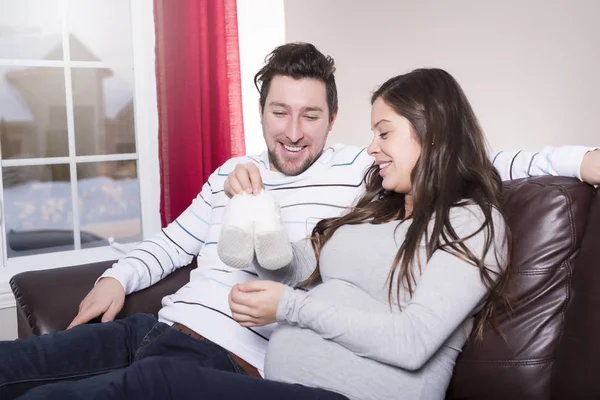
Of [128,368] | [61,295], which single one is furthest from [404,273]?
[61,295]

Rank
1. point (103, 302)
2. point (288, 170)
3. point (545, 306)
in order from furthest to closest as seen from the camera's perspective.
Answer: point (288, 170), point (103, 302), point (545, 306)

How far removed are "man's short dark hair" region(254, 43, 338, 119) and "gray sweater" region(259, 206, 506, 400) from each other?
0.64 m

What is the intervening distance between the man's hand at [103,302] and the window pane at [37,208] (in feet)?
5.22

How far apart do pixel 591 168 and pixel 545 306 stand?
0.31 meters

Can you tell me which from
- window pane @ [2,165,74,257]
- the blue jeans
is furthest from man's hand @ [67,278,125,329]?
window pane @ [2,165,74,257]

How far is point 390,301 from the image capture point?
4.11 ft

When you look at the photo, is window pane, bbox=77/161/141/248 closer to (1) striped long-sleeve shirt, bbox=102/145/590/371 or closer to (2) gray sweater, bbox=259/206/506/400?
(1) striped long-sleeve shirt, bbox=102/145/590/371

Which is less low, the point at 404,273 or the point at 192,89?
the point at 192,89

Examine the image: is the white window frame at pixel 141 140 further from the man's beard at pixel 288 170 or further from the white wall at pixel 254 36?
the man's beard at pixel 288 170

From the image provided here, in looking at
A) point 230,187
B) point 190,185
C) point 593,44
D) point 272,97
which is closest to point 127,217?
point 190,185

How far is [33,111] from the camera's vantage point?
325 centimetres

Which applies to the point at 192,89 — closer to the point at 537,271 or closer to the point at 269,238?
the point at 269,238

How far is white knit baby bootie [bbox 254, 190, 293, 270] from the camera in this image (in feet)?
4.14

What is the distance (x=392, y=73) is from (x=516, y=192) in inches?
52.7
